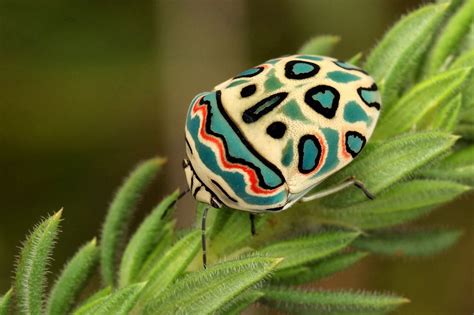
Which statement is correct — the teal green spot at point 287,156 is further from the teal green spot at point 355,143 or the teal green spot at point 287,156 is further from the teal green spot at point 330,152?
the teal green spot at point 355,143

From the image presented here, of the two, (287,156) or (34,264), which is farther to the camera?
(287,156)

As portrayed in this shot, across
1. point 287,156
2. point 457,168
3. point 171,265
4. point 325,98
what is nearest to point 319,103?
point 325,98

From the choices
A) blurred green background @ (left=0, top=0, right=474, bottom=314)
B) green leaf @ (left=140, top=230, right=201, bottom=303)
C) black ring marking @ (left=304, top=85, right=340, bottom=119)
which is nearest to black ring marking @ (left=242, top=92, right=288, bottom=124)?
black ring marking @ (left=304, top=85, right=340, bottom=119)

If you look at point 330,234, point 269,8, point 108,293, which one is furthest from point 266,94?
point 269,8

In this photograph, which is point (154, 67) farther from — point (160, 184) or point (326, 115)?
point (326, 115)

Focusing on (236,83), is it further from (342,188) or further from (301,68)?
(342,188)

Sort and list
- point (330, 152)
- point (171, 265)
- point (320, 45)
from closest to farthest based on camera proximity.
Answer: point (171, 265)
point (330, 152)
point (320, 45)
